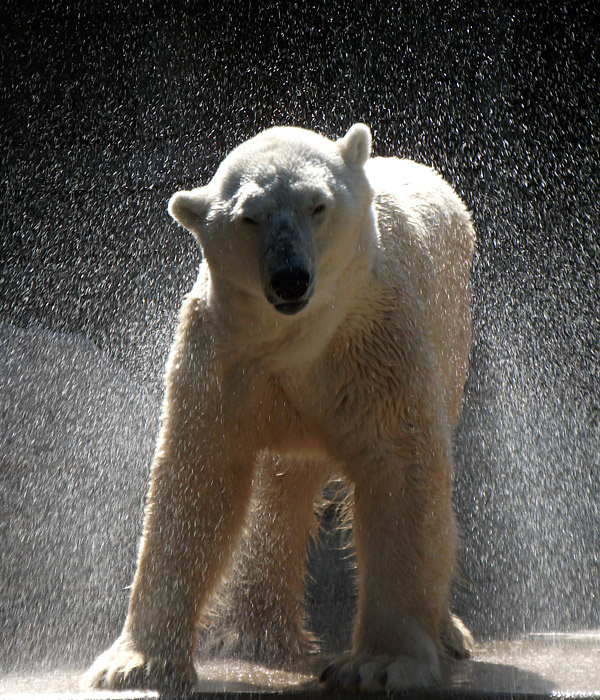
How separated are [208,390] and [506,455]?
Answer: 9.90 feet

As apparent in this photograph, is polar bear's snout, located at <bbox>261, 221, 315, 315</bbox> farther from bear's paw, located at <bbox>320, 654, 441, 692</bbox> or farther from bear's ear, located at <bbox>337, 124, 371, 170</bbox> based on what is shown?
bear's paw, located at <bbox>320, 654, 441, 692</bbox>

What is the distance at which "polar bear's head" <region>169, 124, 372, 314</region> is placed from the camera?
221cm

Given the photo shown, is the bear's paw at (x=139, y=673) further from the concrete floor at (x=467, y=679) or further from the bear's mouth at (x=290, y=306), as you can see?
the bear's mouth at (x=290, y=306)

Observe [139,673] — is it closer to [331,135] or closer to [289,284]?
[289,284]

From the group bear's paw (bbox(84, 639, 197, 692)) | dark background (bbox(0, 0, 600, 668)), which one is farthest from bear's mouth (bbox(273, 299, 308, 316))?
dark background (bbox(0, 0, 600, 668))

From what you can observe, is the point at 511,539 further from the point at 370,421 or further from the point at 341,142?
the point at 341,142

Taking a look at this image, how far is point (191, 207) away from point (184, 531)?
0.88 metres

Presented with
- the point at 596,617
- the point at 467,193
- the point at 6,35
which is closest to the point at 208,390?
the point at 596,617

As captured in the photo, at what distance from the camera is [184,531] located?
2646 millimetres

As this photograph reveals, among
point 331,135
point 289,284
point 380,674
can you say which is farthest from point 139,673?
point 331,135

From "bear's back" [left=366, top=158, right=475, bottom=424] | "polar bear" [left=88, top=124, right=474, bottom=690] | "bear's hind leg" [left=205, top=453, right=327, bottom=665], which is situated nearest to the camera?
"polar bear" [left=88, top=124, right=474, bottom=690]

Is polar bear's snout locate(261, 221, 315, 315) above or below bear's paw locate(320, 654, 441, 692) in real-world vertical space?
above

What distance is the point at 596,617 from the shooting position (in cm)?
438

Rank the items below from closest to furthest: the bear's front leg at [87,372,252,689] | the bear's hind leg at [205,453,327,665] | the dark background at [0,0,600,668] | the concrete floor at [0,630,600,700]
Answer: the concrete floor at [0,630,600,700], the bear's front leg at [87,372,252,689], the bear's hind leg at [205,453,327,665], the dark background at [0,0,600,668]
